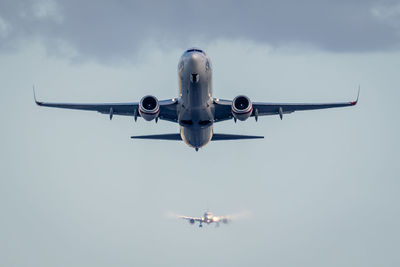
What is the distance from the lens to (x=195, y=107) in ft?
146

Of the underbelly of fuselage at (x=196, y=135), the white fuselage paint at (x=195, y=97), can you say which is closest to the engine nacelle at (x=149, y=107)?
the white fuselage paint at (x=195, y=97)

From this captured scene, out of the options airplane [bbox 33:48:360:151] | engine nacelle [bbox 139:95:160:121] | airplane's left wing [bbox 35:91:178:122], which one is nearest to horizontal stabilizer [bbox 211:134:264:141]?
airplane [bbox 33:48:360:151]

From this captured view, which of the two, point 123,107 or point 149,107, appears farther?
point 123,107

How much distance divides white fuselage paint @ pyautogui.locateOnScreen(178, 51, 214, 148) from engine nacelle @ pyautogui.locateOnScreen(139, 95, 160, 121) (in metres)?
1.92

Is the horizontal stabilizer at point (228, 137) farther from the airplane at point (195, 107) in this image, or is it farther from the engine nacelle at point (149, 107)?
the engine nacelle at point (149, 107)

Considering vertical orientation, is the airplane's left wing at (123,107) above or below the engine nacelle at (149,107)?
above

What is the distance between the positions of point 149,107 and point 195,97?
11.6ft

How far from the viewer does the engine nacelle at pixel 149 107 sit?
145ft

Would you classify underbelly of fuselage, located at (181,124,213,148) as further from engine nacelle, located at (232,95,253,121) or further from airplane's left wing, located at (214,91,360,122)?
engine nacelle, located at (232,95,253,121)

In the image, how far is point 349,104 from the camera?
47969 mm

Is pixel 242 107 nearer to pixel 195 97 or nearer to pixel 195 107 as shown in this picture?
pixel 195 107

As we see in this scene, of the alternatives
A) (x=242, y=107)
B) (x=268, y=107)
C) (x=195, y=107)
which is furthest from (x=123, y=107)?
(x=268, y=107)

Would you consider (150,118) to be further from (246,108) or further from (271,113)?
(271,113)

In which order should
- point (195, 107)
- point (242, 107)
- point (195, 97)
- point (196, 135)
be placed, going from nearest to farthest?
point (195, 97) → point (195, 107) → point (242, 107) → point (196, 135)
